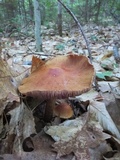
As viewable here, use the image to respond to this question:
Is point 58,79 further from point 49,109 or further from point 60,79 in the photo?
point 49,109

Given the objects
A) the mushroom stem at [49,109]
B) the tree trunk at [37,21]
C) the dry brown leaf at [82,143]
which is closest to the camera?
the dry brown leaf at [82,143]

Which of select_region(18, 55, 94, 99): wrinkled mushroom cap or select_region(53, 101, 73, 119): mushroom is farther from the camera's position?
select_region(53, 101, 73, 119): mushroom

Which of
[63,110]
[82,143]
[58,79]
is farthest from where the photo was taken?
[63,110]

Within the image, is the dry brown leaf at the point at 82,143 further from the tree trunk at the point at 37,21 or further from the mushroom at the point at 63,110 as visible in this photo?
the tree trunk at the point at 37,21

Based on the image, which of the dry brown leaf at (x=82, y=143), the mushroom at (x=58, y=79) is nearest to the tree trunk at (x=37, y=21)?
the mushroom at (x=58, y=79)

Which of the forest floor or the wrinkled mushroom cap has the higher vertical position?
the wrinkled mushroom cap

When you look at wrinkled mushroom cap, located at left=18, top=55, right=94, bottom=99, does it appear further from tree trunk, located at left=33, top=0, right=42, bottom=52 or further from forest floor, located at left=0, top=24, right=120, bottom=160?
tree trunk, located at left=33, top=0, right=42, bottom=52

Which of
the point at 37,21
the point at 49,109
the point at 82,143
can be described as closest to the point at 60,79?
the point at 49,109

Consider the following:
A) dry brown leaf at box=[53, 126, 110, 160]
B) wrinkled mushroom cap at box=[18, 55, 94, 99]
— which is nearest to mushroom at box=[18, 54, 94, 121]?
wrinkled mushroom cap at box=[18, 55, 94, 99]

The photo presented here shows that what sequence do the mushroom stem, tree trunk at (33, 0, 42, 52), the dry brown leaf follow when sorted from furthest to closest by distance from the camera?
tree trunk at (33, 0, 42, 52) < the mushroom stem < the dry brown leaf
